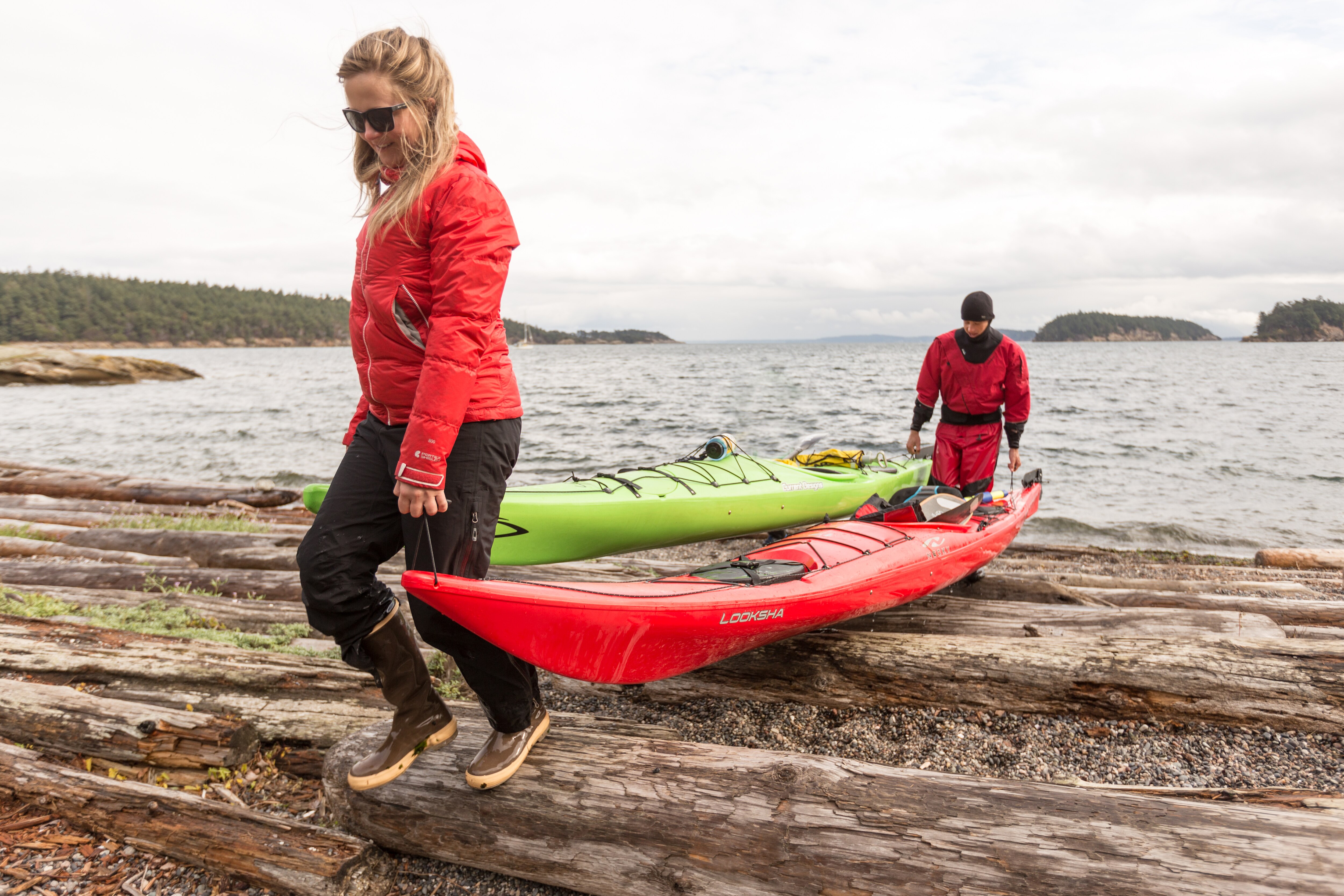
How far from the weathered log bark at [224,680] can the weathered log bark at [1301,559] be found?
22.5ft

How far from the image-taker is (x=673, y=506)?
19.3ft

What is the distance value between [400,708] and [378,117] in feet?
6.25

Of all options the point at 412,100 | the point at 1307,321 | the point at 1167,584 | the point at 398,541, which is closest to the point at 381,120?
the point at 412,100

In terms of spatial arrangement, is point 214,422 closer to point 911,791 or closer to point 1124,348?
point 911,791

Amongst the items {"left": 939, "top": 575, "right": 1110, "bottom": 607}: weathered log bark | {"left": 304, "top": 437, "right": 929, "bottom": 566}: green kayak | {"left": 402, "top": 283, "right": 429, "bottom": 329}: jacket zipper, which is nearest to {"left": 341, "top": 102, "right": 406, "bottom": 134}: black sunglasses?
{"left": 402, "top": 283, "right": 429, "bottom": 329}: jacket zipper

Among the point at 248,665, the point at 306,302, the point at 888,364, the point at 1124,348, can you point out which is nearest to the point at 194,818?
the point at 248,665

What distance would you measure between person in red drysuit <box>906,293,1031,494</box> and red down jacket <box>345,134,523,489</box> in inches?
175

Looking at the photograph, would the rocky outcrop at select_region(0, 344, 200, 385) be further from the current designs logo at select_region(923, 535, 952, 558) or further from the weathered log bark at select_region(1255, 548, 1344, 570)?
the weathered log bark at select_region(1255, 548, 1344, 570)

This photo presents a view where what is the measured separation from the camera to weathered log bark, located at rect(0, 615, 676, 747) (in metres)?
2.81

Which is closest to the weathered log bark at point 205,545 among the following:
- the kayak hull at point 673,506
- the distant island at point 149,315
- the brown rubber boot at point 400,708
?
the kayak hull at point 673,506

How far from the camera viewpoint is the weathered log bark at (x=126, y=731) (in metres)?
2.59

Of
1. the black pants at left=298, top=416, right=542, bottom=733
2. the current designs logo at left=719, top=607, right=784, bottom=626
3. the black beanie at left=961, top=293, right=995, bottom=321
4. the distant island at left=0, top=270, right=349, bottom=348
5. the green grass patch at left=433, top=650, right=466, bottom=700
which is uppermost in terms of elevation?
the distant island at left=0, top=270, right=349, bottom=348

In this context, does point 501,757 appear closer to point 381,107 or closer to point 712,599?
point 712,599

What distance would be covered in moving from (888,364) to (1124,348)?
5835cm
